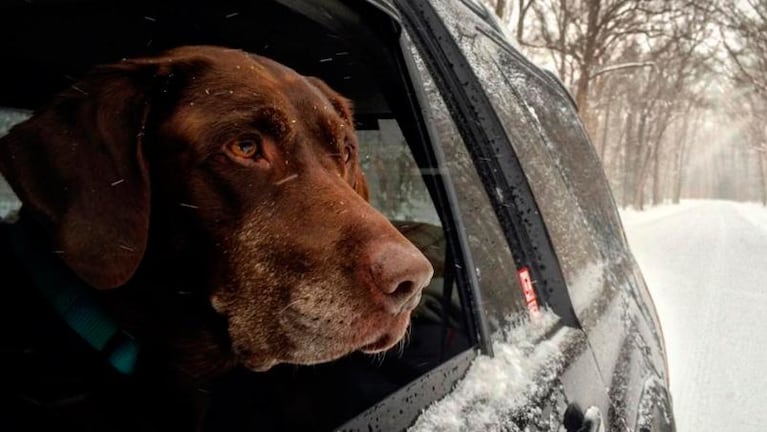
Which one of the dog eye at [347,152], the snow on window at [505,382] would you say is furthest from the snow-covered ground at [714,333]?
the dog eye at [347,152]

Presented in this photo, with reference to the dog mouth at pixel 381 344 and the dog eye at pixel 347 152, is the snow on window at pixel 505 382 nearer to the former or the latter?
the dog mouth at pixel 381 344

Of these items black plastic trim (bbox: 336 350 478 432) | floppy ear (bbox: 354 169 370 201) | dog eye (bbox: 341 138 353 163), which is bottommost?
black plastic trim (bbox: 336 350 478 432)

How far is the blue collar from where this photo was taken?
1.05 meters

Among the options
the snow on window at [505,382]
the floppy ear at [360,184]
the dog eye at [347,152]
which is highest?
the dog eye at [347,152]

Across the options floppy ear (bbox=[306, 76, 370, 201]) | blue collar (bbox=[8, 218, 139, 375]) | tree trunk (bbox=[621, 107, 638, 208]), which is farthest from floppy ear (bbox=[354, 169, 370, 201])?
tree trunk (bbox=[621, 107, 638, 208])

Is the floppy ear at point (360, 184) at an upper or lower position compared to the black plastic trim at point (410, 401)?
upper

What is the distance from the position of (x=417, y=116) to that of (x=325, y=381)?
2.61ft

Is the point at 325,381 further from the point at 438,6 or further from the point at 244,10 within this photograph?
the point at 438,6

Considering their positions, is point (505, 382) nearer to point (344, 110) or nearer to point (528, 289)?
point (528, 289)

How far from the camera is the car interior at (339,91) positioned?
1.51 meters

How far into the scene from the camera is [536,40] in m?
16.2

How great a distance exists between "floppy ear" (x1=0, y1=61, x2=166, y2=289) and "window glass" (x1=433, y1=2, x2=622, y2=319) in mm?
1110

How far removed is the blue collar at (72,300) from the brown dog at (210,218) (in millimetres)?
33

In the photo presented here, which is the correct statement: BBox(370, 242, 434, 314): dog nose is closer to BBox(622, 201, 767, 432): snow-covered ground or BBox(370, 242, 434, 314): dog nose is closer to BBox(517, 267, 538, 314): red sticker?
BBox(517, 267, 538, 314): red sticker
